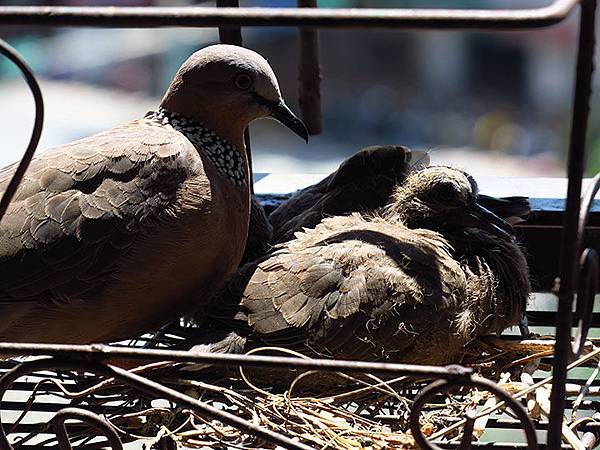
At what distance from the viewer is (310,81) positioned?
7.78ft

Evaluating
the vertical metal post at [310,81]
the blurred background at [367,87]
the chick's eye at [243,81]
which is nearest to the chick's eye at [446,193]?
the chick's eye at [243,81]

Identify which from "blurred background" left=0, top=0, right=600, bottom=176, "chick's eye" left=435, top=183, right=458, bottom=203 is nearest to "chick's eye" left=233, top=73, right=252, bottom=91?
"chick's eye" left=435, top=183, right=458, bottom=203

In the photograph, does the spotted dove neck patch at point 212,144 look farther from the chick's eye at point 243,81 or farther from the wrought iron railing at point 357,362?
the wrought iron railing at point 357,362

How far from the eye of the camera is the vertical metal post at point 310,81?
2.35 m

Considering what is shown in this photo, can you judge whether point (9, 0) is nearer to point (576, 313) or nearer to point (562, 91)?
point (562, 91)

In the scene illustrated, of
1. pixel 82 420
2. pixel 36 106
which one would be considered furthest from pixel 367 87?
pixel 36 106

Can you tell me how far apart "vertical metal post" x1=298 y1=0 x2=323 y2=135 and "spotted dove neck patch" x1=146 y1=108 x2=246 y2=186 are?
1.76ft

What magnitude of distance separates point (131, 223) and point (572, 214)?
805mm

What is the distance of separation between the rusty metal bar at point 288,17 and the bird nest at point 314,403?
0.57 metres

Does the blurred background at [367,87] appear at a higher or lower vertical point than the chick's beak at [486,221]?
lower

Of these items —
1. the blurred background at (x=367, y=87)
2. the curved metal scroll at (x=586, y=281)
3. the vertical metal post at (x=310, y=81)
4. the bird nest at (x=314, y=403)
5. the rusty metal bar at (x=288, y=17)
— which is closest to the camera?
the rusty metal bar at (x=288, y=17)

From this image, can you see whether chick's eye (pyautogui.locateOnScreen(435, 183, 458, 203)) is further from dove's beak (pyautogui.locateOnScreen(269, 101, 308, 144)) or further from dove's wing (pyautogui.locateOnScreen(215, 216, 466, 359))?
dove's beak (pyautogui.locateOnScreen(269, 101, 308, 144))

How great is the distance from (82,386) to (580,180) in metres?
0.93

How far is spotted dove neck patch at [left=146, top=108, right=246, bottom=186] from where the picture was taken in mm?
1826
